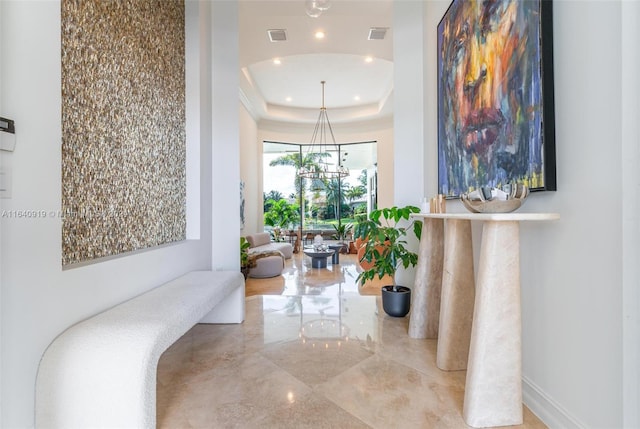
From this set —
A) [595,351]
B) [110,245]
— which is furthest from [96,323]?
[595,351]

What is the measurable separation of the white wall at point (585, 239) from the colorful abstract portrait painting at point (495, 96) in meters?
0.07

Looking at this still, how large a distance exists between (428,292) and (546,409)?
118cm

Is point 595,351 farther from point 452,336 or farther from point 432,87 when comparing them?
point 432,87

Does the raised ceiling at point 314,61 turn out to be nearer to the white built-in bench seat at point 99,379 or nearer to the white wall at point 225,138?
the white wall at point 225,138

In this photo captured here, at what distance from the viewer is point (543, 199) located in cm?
168

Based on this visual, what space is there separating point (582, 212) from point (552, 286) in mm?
452

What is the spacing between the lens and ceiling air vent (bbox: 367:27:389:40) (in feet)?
14.1

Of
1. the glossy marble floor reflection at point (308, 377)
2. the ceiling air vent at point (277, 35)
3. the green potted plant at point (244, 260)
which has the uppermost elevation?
the ceiling air vent at point (277, 35)

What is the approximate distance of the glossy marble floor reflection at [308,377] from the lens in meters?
1.68

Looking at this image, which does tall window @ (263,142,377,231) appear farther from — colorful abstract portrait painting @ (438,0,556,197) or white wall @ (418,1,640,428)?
white wall @ (418,1,640,428)

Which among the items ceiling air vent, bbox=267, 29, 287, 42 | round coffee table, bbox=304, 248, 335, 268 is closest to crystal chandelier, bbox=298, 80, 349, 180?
round coffee table, bbox=304, 248, 335, 268

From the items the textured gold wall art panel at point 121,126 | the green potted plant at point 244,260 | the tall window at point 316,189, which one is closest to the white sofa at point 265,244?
the green potted plant at point 244,260

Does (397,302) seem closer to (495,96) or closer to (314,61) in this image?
(495,96)

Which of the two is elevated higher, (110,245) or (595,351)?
(110,245)
